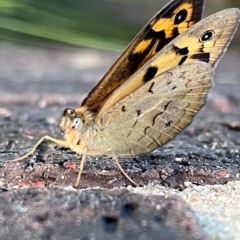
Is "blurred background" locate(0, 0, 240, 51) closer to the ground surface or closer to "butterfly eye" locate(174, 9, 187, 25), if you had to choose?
"butterfly eye" locate(174, 9, 187, 25)

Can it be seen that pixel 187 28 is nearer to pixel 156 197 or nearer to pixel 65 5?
pixel 65 5

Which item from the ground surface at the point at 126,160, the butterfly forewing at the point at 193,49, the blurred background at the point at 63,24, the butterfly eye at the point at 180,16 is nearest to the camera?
the ground surface at the point at 126,160

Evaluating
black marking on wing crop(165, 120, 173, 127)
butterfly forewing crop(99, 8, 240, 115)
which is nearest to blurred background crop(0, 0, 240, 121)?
butterfly forewing crop(99, 8, 240, 115)

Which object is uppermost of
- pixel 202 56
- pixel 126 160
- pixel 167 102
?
pixel 202 56

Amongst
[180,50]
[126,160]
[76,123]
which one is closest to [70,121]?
[76,123]

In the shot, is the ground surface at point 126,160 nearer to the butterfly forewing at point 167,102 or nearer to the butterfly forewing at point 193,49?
the butterfly forewing at point 167,102

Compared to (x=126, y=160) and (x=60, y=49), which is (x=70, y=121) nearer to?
(x=126, y=160)

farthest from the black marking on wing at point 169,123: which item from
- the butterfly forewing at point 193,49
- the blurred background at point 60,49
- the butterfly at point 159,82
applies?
the blurred background at point 60,49
